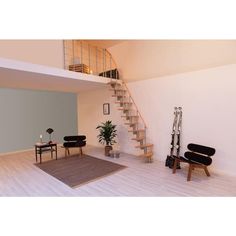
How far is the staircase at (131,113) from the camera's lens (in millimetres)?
5031

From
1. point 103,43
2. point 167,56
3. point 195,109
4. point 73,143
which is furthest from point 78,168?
point 103,43

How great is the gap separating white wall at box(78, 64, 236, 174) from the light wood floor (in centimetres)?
67

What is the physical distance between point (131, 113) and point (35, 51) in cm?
335

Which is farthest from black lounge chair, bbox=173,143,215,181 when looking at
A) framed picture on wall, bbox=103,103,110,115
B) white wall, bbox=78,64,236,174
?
framed picture on wall, bbox=103,103,110,115

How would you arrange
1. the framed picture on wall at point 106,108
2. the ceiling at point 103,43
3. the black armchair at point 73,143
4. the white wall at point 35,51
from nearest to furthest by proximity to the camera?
1. the white wall at point 35,51
2. the black armchair at point 73,143
3. the ceiling at point 103,43
4. the framed picture on wall at point 106,108

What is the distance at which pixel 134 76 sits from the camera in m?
5.59

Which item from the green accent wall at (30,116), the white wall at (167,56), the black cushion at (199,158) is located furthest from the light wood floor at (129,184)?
the white wall at (167,56)

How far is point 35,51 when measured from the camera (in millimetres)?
4766

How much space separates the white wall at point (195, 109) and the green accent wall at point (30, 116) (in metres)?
3.12

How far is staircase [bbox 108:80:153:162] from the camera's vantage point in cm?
503

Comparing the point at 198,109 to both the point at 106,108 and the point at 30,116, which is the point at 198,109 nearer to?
the point at 106,108

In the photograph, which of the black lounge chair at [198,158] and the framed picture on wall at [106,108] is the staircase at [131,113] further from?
the black lounge chair at [198,158]
